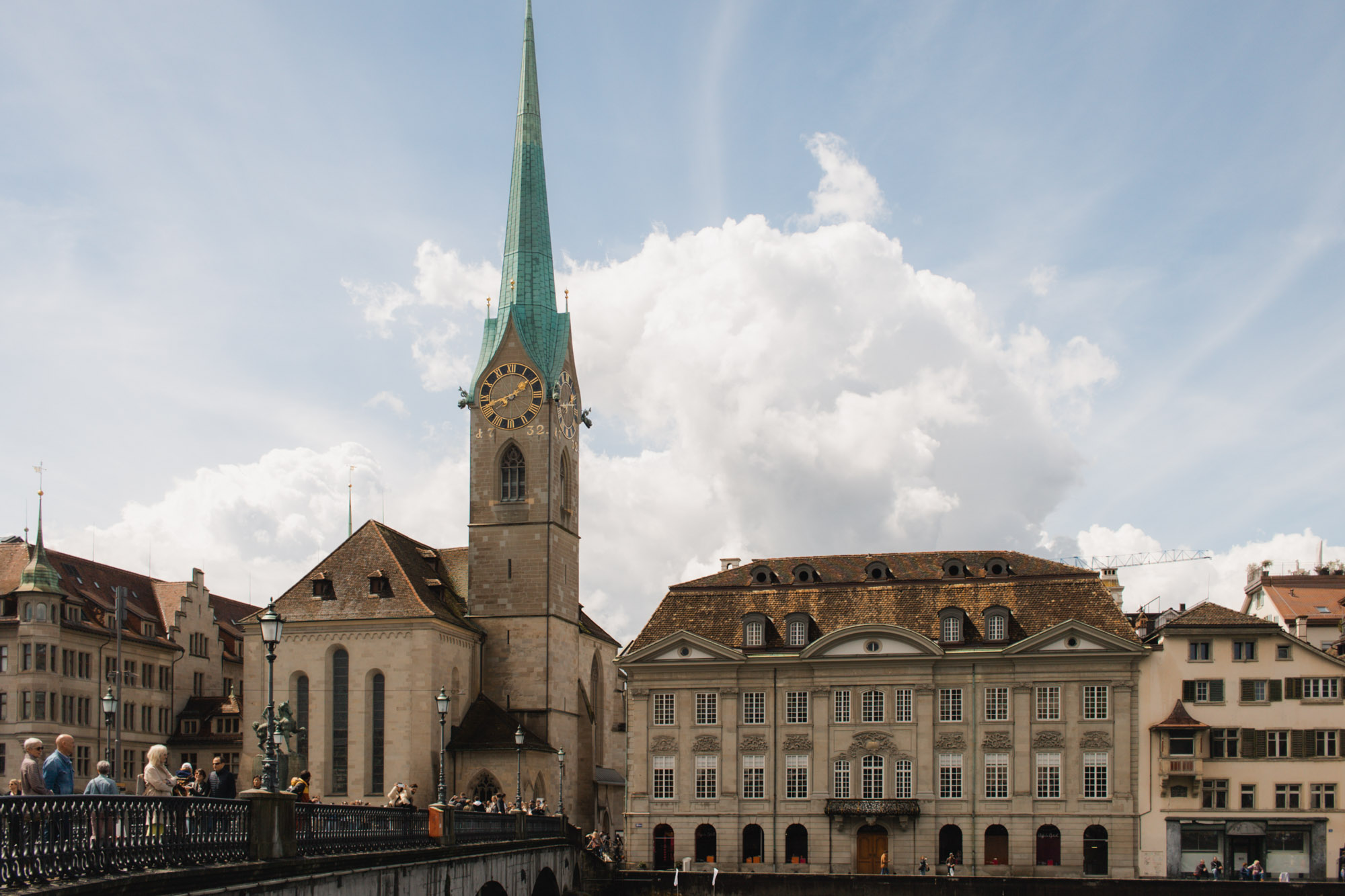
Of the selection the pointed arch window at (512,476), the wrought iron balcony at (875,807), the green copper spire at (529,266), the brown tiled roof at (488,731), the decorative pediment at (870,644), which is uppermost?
the green copper spire at (529,266)

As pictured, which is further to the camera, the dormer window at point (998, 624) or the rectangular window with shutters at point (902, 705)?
the dormer window at point (998, 624)

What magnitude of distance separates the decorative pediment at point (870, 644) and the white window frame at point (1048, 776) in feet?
18.6

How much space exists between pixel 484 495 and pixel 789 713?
2082 cm

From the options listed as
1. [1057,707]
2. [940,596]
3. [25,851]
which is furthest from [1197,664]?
[25,851]

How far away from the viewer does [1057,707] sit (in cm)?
5997

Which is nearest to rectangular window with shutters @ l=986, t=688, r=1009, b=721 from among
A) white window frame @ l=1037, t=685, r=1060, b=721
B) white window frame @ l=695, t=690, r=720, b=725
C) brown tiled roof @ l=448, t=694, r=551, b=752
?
white window frame @ l=1037, t=685, r=1060, b=721

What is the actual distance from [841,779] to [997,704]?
6.80 metres

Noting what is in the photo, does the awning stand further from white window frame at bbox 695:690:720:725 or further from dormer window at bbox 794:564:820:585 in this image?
dormer window at bbox 794:564:820:585

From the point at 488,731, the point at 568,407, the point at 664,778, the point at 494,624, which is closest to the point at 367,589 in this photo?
the point at 494,624

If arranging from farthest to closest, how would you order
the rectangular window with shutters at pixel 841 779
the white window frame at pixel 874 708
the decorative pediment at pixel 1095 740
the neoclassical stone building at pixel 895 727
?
the white window frame at pixel 874 708, the rectangular window with shutters at pixel 841 779, the neoclassical stone building at pixel 895 727, the decorative pediment at pixel 1095 740

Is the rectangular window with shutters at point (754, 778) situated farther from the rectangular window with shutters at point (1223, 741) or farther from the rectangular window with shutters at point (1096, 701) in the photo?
the rectangular window with shutters at point (1223, 741)

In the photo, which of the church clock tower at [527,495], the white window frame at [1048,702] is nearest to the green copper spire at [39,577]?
the church clock tower at [527,495]

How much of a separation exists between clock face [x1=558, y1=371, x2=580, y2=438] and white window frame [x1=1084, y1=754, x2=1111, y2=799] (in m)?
30.4

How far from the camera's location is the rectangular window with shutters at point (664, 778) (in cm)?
6291
